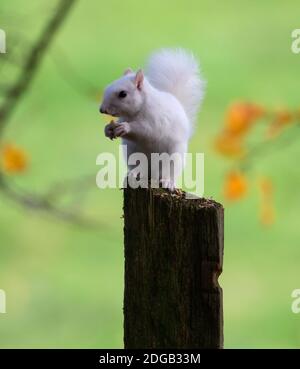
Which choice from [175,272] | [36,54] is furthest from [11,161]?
[175,272]

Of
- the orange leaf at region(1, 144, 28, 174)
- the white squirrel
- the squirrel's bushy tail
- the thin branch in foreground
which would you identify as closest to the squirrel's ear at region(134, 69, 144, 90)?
the white squirrel

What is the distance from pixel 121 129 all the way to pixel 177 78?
17.4 inches

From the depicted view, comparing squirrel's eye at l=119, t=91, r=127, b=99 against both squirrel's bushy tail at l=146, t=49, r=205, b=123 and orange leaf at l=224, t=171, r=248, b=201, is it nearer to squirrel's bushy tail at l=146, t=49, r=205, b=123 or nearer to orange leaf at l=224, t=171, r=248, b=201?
squirrel's bushy tail at l=146, t=49, r=205, b=123

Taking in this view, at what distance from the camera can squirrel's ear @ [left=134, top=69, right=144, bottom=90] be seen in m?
2.51

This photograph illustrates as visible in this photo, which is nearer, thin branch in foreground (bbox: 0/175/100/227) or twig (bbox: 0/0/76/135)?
twig (bbox: 0/0/76/135)

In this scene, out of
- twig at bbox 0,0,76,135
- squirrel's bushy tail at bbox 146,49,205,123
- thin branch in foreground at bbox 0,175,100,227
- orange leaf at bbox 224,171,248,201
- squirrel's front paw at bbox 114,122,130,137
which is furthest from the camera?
orange leaf at bbox 224,171,248,201

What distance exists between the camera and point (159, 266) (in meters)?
2.10

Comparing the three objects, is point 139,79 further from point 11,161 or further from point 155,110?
point 11,161

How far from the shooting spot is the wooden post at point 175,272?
6.79ft

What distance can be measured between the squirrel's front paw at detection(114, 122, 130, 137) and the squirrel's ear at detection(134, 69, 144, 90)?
0.11 metres

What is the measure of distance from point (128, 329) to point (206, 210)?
324mm

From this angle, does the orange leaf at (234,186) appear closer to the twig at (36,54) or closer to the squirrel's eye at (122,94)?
the twig at (36,54)

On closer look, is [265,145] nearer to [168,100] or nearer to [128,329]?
[168,100]
